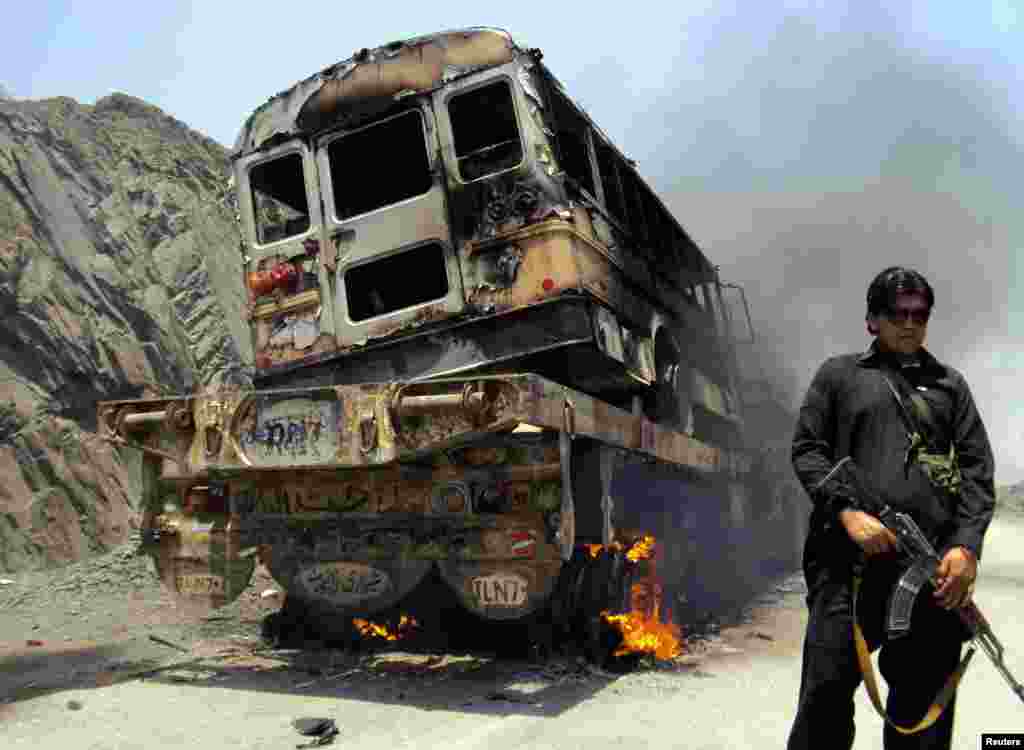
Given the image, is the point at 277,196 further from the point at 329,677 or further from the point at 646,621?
the point at 646,621

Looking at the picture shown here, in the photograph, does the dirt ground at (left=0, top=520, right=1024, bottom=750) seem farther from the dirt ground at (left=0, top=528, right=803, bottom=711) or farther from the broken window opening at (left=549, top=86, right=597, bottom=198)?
the broken window opening at (left=549, top=86, right=597, bottom=198)

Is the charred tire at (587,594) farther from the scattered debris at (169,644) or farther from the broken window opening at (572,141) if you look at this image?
the scattered debris at (169,644)

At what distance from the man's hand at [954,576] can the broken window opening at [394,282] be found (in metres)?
4.00

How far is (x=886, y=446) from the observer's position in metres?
2.56

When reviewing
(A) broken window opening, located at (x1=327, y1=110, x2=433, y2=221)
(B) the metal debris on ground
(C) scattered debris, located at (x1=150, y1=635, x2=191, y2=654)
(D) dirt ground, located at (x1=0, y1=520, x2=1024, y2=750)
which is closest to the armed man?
(D) dirt ground, located at (x1=0, y1=520, x2=1024, y2=750)

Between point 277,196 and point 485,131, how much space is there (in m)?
1.75

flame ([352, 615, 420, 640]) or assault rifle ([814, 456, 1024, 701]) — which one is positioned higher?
assault rifle ([814, 456, 1024, 701])

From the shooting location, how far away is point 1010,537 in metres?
18.3

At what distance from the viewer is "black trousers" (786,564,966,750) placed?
251 cm

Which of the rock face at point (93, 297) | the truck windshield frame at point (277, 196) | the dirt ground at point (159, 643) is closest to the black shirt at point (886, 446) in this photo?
the dirt ground at point (159, 643)

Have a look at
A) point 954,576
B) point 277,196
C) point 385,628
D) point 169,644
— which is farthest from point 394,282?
point 954,576

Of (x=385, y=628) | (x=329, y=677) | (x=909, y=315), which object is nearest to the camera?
(x=909, y=315)

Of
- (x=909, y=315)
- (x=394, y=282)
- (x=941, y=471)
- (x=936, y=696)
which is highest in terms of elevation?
(x=394, y=282)

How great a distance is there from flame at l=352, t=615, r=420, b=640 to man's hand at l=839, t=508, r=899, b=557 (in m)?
4.48
